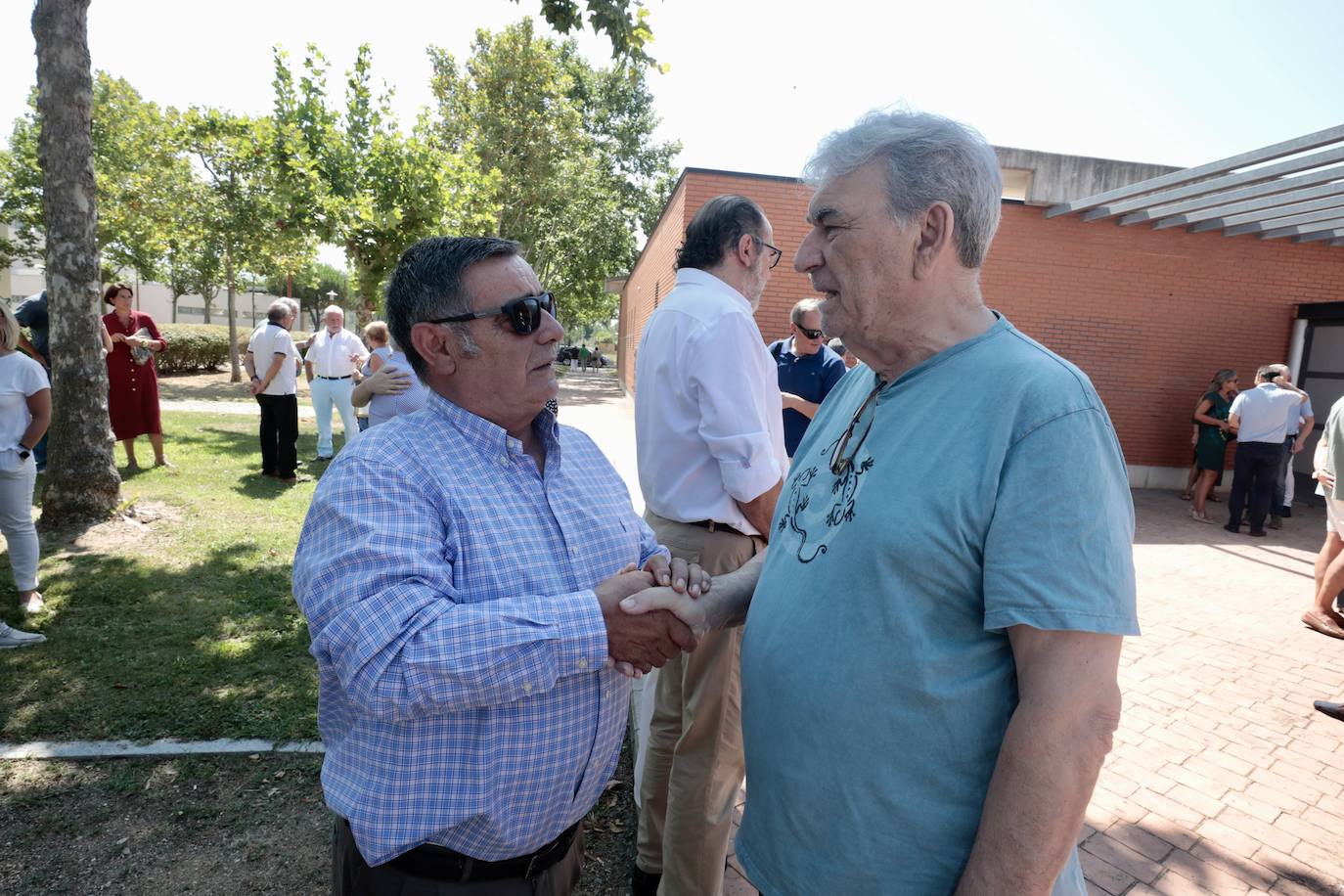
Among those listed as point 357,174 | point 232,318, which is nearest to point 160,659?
point 357,174

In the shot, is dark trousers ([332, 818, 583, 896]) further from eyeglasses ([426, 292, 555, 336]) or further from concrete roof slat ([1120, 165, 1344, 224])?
concrete roof slat ([1120, 165, 1344, 224])

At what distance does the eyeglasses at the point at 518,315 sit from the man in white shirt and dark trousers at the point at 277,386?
8337 millimetres

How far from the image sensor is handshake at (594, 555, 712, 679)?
150 centimetres

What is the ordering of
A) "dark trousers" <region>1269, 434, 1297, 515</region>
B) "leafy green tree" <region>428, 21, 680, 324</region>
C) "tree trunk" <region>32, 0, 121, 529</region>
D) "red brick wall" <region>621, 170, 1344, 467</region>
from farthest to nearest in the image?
"leafy green tree" <region>428, 21, 680, 324</region>, "red brick wall" <region>621, 170, 1344, 467</region>, "dark trousers" <region>1269, 434, 1297, 515</region>, "tree trunk" <region>32, 0, 121, 529</region>

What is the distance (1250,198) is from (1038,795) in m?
12.2

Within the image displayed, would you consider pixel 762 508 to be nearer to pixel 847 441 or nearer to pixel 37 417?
pixel 847 441

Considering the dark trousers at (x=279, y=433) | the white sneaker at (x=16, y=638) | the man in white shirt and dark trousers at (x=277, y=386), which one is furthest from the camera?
the dark trousers at (x=279, y=433)

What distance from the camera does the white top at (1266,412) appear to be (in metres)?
9.16

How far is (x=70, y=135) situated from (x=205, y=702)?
17.3 ft

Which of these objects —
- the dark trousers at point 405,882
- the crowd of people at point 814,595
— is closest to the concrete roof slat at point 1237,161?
the crowd of people at point 814,595

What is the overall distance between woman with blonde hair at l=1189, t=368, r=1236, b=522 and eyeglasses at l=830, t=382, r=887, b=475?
1159 centimetres

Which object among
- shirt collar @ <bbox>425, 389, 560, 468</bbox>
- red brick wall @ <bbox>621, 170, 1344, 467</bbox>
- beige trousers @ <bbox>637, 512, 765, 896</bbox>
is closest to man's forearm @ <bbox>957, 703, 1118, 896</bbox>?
shirt collar @ <bbox>425, 389, 560, 468</bbox>

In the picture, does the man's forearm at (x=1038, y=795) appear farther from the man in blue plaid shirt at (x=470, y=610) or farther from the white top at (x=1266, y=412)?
the white top at (x=1266, y=412)

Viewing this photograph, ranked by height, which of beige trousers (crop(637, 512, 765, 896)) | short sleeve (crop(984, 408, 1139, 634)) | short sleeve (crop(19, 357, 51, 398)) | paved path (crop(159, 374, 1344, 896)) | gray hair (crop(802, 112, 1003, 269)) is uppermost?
gray hair (crop(802, 112, 1003, 269))
